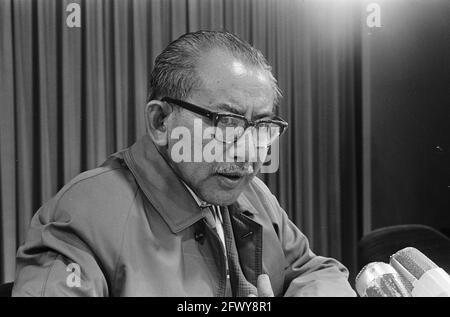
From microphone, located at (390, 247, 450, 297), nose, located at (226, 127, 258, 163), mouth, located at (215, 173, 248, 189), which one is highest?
nose, located at (226, 127, 258, 163)

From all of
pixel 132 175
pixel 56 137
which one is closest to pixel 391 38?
pixel 132 175

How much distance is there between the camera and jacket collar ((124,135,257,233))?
0.80 meters

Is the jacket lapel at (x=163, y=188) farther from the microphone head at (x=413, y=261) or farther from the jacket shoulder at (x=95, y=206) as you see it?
the microphone head at (x=413, y=261)

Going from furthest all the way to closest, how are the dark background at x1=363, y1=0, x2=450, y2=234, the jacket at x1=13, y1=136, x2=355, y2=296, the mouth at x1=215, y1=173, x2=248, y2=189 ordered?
the dark background at x1=363, y1=0, x2=450, y2=234, the mouth at x1=215, y1=173, x2=248, y2=189, the jacket at x1=13, y1=136, x2=355, y2=296

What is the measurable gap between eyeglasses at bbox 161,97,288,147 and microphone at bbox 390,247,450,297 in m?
0.39

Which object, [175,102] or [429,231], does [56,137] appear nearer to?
[175,102]

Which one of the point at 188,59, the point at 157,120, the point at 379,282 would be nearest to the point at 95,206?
the point at 157,120

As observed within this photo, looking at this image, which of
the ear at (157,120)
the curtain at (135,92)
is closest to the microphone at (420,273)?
the curtain at (135,92)

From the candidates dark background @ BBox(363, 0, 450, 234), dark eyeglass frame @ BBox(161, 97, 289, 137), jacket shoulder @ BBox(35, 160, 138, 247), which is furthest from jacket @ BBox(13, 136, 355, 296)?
dark background @ BBox(363, 0, 450, 234)

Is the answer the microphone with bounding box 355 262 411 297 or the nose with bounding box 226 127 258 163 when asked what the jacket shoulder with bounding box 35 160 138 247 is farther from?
the microphone with bounding box 355 262 411 297

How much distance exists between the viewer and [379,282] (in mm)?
874

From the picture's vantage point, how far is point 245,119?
78cm

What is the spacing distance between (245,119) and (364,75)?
1.18ft

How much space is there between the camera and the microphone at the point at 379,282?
827 millimetres
